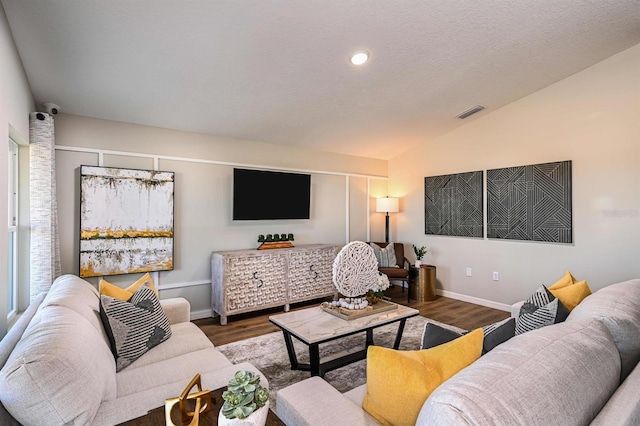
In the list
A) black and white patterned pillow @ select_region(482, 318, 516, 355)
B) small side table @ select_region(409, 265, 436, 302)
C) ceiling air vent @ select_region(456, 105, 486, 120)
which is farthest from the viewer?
small side table @ select_region(409, 265, 436, 302)

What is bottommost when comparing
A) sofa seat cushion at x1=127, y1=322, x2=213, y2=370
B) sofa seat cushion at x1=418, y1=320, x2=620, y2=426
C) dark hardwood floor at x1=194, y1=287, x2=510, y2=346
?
dark hardwood floor at x1=194, y1=287, x2=510, y2=346

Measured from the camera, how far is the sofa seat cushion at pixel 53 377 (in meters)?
0.97

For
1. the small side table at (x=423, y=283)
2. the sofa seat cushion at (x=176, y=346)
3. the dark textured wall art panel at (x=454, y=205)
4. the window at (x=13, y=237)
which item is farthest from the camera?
the small side table at (x=423, y=283)

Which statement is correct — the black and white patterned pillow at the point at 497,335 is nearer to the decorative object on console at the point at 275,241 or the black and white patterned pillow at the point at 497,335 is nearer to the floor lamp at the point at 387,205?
the decorative object on console at the point at 275,241

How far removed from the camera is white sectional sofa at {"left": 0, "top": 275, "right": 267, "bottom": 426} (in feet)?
3.23

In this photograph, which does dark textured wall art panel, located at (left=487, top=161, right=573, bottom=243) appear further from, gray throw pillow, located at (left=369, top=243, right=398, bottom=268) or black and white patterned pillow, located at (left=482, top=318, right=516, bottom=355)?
black and white patterned pillow, located at (left=482, top=318, right=516, bottom=355)

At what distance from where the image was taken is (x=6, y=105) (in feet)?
6.14

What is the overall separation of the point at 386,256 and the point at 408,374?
412cm

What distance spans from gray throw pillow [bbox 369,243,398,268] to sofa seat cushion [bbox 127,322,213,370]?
3.23 meters

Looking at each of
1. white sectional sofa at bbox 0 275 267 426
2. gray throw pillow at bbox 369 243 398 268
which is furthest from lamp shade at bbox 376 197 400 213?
white sectional sofa at bbox 0 275 267 426

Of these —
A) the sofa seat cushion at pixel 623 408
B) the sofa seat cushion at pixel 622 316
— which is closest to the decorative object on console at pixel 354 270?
the sofa seat cushion at pixel 622 316

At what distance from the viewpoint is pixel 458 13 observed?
238 cm

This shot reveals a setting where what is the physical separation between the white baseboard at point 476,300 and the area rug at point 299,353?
1351 millimetres

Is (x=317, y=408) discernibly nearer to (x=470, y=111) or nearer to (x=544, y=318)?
(x=544, y=318)
